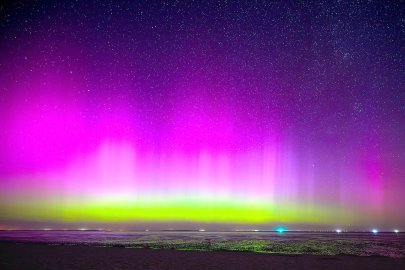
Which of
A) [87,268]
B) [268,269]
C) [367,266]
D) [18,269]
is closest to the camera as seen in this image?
[18,269]

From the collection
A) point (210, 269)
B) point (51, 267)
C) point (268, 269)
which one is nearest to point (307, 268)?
point (268, 269)

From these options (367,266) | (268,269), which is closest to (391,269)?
(367,266)

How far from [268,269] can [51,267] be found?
44.4 ft

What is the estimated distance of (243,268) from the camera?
23203mm

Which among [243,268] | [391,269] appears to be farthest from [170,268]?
[391,269]

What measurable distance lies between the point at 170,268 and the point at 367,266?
47.1 feet

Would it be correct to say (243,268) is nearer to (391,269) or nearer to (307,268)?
(307,268)

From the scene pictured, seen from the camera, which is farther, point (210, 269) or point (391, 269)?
point (391, 269)

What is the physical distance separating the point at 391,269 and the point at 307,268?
5707mm

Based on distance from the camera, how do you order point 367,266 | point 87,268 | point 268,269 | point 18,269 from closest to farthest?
1. point 18,269
2. point 87,268
3. point 268,269
4. point 367,266

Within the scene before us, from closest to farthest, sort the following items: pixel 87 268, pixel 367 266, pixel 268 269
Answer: pixel 87 268
pixel 268 269
pixel 367 266

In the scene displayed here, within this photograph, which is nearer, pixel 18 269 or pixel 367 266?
pixel 18 269

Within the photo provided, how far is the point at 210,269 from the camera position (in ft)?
72.7

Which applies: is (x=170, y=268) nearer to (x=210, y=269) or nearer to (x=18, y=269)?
(x=210, y=269)
